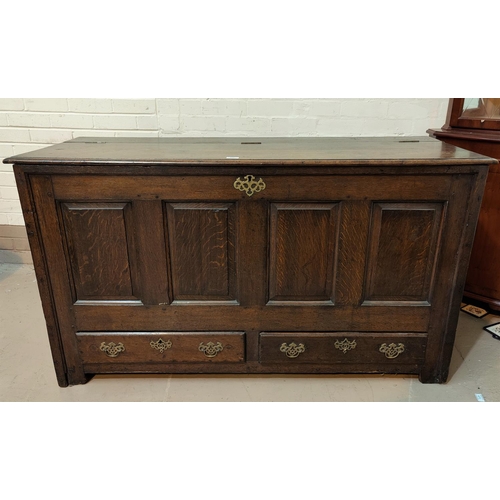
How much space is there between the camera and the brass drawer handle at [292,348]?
1.86 meters

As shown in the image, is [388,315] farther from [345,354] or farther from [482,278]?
[482,278]

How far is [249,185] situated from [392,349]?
3.19ft

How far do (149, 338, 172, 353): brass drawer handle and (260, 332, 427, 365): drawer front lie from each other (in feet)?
1.36

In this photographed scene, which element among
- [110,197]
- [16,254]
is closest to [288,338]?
[110,197]

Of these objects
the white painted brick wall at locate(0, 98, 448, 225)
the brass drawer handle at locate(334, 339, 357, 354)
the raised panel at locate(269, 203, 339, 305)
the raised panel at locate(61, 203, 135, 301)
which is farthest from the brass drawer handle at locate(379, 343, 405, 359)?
the white painted brick wall at locate(0, 98, 448, 225)

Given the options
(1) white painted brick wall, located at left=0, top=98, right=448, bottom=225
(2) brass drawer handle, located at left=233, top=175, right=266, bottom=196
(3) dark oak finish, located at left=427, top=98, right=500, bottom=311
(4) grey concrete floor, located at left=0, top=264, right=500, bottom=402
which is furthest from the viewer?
(1) white painted brick wall, located at left=0, top=98, right=448, bottom=225

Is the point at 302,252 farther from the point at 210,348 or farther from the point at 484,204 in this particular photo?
the point at 484,204

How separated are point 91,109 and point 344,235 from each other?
5.82 ft

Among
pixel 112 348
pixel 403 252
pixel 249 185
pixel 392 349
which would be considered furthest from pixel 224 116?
pixel 392 349

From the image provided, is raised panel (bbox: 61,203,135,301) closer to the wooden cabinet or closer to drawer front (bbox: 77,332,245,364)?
the wooden cabinet

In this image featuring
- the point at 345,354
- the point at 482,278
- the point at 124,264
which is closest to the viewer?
the point at 124,264

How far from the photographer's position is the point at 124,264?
1753 millimetres

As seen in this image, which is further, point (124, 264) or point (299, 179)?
point (124, 264)

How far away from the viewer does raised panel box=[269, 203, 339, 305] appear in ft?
5.48
